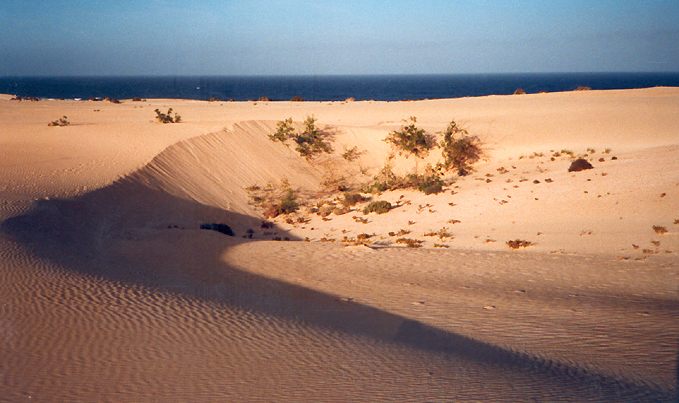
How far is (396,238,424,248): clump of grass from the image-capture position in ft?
50.9

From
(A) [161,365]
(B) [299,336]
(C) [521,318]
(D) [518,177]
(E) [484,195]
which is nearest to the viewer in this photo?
(A) [161,365]

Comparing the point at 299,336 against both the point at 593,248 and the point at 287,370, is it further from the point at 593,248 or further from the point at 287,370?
the point at 593,248

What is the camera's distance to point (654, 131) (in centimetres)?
2712

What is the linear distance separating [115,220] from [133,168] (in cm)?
473

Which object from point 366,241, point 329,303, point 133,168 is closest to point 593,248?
point 366,241

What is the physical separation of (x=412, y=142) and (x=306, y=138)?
15.4 feet

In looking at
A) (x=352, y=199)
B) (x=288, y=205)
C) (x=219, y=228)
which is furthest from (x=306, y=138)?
(x=219, y=228)

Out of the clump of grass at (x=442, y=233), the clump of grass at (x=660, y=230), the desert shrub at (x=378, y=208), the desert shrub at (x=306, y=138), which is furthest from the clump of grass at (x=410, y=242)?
the desert shrub at (x=306, y=138)

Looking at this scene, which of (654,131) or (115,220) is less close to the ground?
(654,131)

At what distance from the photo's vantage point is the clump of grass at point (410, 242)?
50.9 feet

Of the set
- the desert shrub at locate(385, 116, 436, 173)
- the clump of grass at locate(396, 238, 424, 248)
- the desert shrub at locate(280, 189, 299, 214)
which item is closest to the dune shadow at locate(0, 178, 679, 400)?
the desert shrub at locate(280, 189, 299, 214)

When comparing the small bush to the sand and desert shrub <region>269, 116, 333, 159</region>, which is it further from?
desert shrub <region>269, 116, 333, 159</region>

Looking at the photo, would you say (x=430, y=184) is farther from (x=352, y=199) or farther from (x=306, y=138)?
(x=306, y=138)

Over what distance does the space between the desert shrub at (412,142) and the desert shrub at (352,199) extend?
16.7ft
